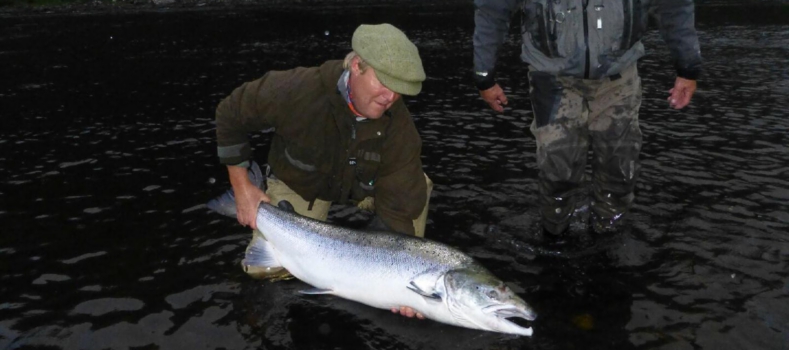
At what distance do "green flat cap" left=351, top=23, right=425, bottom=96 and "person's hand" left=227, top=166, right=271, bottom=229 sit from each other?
188cm

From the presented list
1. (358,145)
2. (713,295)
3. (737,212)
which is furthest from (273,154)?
(737,212)

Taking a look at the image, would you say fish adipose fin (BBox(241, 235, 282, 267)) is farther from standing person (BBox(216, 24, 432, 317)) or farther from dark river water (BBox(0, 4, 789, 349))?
dark river water (BBox(0, 4, 789, 349))

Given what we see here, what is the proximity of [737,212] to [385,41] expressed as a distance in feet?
19.4

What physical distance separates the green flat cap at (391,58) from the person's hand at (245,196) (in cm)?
188

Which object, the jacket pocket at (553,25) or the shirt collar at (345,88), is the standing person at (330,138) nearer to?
the shirt collar at (345,88)

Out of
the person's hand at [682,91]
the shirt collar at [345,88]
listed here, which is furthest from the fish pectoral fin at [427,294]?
the person's hand at [682,91]

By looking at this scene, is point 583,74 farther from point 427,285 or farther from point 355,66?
point 427,285

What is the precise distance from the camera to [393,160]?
5.78 metres

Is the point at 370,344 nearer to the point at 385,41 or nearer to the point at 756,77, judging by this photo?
the point at 385,41

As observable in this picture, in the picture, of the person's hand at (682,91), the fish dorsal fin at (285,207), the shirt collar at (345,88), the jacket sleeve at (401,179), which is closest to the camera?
the shirt collar at (345,88)

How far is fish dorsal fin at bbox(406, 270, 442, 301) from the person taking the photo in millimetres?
4945

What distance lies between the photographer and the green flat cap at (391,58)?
473cm

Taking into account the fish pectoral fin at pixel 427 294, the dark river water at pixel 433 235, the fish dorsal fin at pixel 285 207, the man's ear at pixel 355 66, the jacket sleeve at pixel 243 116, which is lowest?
the dark river water at pixel 433 235

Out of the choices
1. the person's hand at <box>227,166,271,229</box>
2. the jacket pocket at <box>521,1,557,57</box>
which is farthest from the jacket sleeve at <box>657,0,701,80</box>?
the person's hand at <box>227,166,271,229</box>
